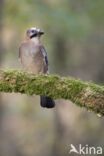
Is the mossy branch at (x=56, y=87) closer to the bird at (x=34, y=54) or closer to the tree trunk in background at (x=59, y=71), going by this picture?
the bird at (x=34, y=54)

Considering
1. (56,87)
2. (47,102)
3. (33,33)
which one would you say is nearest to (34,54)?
(33,33)

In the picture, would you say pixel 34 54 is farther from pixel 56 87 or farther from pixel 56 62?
pixel 56 62

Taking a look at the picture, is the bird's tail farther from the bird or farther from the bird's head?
the bird's head

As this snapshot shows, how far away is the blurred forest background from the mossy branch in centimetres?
809

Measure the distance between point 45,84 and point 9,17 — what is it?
9.73 meters

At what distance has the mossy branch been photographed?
527 centimetres

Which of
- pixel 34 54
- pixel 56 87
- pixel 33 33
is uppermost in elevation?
pixel 33 33

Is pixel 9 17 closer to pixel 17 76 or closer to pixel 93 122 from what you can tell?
pixel 93 122

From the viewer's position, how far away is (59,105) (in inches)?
641

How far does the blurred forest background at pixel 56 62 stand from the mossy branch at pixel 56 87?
809cm

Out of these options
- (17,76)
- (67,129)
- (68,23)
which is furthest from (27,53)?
(67,129)

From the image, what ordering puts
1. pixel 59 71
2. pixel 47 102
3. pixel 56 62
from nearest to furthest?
pixel 47 102 → pixel 59 71 → pixel 56 62

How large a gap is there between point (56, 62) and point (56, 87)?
36.4 ft

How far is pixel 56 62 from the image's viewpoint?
1642 cm
